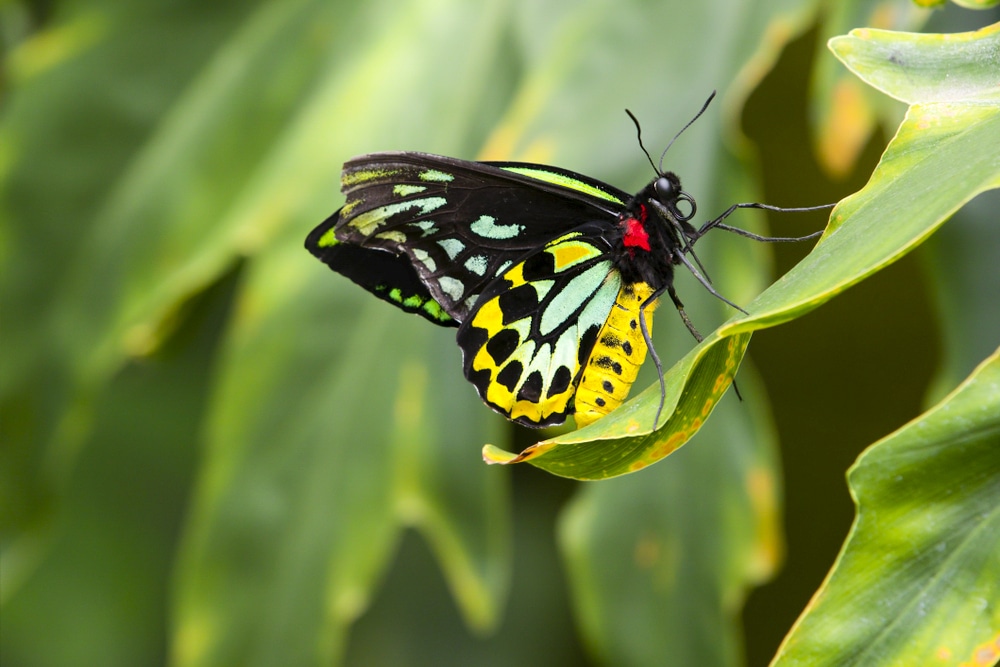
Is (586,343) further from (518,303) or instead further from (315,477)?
(315,477)

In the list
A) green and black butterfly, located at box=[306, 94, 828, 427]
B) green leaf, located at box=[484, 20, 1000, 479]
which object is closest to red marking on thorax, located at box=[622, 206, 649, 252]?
green and black butterfly, located at box=[306, 94, 828, 427]

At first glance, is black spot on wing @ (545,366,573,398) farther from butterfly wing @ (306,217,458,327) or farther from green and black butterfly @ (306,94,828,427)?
butterfly wing @ (306,217,458,327)

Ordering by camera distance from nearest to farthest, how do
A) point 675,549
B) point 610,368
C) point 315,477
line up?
point 610,368 → point 675,549 → point 315,477

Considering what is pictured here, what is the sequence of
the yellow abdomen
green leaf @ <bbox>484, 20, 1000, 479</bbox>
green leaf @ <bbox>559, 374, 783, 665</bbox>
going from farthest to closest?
green leaf @ <bbox>559, 374, 783, 665</bbox>, the yellow abdomen, green leaf @ <bbox>484, 20, 1000, 479</bbox>

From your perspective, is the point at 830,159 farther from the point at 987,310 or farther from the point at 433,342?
the point at 433,342

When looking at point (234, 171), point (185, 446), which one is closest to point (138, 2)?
point (234, 171)

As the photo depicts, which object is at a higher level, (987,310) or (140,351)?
(140,351)

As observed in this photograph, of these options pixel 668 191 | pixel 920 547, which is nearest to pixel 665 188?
pixel 668 191

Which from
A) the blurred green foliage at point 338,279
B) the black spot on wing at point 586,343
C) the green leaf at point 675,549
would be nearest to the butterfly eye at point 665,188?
the black spot on wing at point 586,343
